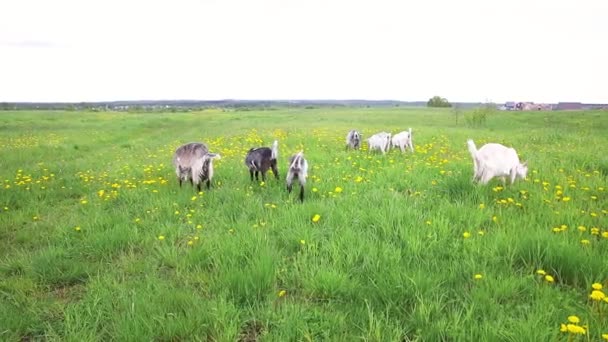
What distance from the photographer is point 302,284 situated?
12.9ft

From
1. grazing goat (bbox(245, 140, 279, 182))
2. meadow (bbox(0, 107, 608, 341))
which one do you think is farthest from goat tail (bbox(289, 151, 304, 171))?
grazing goat (bbox(245, 140, 279, 182))

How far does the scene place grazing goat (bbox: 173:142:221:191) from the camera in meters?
7.95

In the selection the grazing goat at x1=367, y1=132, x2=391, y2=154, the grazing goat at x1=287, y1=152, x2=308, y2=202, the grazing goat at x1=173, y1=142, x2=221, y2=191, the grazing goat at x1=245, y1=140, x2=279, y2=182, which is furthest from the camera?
the grazing goat at x1=367, y1=132, x2=391, y2=154

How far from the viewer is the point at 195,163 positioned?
801cm

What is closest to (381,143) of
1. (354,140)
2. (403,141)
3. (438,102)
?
(403,141)

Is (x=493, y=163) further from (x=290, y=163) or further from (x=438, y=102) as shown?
(x=438, y=102)

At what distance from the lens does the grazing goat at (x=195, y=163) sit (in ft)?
26.1

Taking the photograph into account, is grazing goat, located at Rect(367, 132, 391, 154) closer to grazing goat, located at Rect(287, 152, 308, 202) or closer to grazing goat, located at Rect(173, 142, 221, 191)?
grazing goat, located at Rect(287, 152, 308, 202)

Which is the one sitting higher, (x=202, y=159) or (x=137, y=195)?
(x=202, y=159)

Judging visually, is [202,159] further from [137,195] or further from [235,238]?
[235,238]

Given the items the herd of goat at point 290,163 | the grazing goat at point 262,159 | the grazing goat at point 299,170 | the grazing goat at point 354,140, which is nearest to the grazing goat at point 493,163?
the herd of goat at point 290,163

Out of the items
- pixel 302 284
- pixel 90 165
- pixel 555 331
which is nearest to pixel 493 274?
pixel 555 331

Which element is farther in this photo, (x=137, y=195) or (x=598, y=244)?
(x=137, y=195)

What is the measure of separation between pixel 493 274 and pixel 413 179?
445 centimetres
